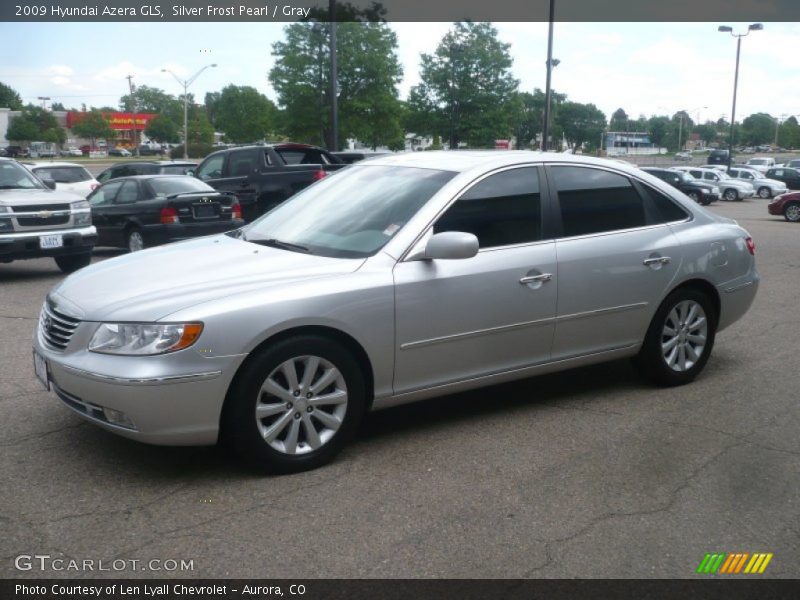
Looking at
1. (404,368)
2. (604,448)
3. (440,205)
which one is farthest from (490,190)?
(604,448)

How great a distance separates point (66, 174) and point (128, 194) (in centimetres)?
847

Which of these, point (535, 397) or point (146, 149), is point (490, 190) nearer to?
point (535, 397)

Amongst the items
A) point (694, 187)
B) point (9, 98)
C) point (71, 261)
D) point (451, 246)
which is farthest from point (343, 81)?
point (9, 98)

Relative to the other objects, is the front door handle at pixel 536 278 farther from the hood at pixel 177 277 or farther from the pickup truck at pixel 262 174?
the pickup truck at pixel 262 174

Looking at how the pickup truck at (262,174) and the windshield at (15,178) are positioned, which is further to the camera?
the pickup truck at (262,174)

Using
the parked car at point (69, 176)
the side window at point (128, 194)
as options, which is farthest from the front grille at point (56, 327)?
the parked car at point (69, 176)

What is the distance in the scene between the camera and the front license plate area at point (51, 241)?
1079cm

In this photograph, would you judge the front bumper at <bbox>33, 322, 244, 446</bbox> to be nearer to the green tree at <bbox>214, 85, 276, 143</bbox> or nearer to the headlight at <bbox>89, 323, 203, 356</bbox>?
the headlight at <bbox>89, 323, 203, 356</bbox>

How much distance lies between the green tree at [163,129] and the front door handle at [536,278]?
99210 millimetres

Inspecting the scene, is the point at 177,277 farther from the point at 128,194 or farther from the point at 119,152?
the point at 119,152

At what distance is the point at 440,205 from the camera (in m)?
4.70

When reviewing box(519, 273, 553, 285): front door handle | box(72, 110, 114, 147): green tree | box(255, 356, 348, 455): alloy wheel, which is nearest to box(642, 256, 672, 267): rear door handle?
box(519, 273, 553, 285): front door handle

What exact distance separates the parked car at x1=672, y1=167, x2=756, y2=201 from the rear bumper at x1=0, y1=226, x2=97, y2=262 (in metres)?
32.4

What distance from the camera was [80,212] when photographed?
37.2 feet
